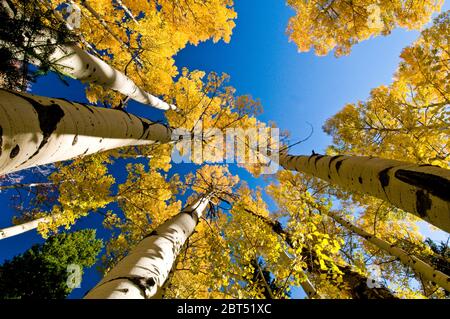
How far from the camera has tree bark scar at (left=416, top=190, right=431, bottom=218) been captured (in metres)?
1.32

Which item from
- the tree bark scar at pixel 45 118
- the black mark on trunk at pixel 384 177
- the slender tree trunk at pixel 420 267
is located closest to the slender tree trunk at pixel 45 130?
the tree bark scar at pixel 45 118

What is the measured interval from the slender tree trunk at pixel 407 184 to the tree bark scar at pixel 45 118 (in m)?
2.31

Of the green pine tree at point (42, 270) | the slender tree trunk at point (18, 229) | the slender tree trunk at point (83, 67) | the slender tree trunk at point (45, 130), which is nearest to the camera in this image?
the slender tree trunk at point (45, 130)

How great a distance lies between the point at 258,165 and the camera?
1170cm

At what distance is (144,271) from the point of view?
1.80 metres

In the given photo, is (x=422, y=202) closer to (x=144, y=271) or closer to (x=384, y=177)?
(x=384, y=177)

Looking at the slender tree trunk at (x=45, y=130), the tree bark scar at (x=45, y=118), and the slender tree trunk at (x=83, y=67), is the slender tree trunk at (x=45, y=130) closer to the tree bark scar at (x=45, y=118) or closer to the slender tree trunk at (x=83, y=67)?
the tree bark scar at (x=45, y=118)

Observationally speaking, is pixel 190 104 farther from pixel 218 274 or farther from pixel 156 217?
pixel 218 274

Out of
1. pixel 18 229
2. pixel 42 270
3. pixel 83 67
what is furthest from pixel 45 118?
pixel 42 270

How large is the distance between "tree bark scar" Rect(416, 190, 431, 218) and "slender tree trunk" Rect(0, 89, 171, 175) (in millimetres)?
2305

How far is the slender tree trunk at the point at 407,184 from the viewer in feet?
4.18

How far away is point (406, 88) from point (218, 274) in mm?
6447

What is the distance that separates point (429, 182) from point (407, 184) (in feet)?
0.45

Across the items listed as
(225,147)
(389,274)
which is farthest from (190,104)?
(389,274)
